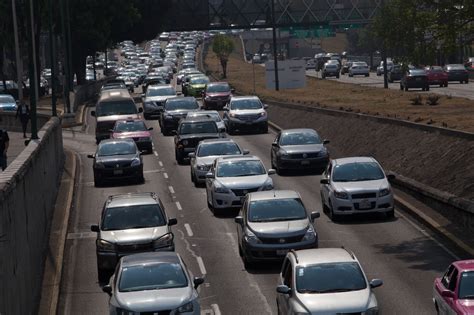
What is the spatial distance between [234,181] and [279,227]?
7.86m

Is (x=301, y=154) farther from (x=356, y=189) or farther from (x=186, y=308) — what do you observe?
(x=186, y=308)

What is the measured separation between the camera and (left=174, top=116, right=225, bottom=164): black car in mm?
46250

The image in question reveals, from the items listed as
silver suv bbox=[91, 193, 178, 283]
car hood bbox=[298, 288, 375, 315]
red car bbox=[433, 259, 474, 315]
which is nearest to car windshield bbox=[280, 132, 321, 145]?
silver suv bbox=[91, 193, 178, 283]

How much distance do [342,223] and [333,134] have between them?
22241 mm

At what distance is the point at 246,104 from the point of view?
56.5 m

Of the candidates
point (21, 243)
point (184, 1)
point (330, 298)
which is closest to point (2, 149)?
point (21, 243)

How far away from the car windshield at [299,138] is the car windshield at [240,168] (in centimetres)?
705

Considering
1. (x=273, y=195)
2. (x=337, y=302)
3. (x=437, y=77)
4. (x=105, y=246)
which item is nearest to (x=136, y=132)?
(x=273, y=195)

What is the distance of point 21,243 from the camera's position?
20469mm

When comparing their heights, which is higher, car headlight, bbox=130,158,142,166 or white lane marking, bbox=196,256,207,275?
car headlight, bbox=130,158,142,166

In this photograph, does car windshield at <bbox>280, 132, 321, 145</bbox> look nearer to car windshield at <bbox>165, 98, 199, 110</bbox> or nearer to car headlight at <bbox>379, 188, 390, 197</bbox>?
car headlight at <bbox>379, 188, 390, 197</bbox>

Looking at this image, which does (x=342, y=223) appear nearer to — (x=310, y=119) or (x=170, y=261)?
(x=170, y=261)

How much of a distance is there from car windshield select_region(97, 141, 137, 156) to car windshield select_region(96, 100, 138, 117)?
14.3 metres

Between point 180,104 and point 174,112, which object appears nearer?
point 174,112
